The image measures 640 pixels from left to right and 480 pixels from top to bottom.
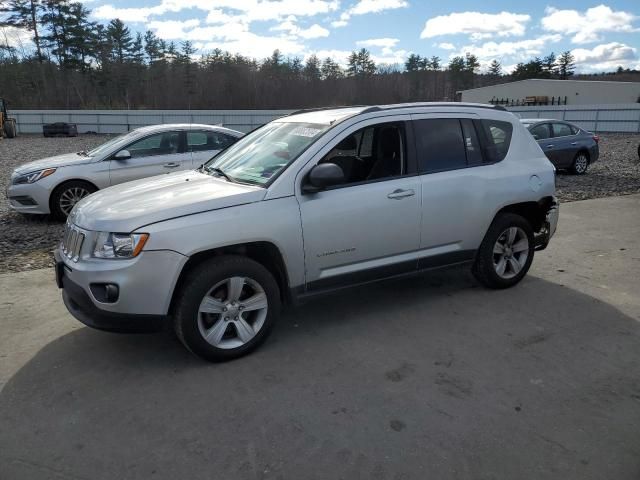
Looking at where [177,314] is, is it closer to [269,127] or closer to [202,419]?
[202,419]

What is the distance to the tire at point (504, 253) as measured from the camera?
5.01 meters

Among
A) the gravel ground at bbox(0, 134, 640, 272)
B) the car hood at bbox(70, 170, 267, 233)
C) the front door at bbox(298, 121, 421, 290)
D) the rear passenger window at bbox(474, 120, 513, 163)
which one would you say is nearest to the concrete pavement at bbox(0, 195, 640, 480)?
the front door at bbox(298, 121, 421, 290)

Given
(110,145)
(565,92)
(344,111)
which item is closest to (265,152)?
(344,111)

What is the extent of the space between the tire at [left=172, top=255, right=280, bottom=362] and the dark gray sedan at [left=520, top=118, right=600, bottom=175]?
38.0 feet

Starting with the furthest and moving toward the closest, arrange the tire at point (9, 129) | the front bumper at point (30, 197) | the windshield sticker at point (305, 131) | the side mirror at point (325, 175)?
the tire at point (9, 129) < the front bumper at point (30, 197) < the windshield sticker at point (305, 131) < the side mirror at point (325, 175)

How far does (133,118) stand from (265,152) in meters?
37.6

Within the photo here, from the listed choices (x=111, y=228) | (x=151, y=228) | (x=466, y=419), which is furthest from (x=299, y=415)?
(x=111, y=228)

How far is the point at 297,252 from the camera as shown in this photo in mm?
3891

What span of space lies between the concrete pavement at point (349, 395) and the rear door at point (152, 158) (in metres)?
3.38

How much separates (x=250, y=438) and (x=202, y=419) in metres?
0.36

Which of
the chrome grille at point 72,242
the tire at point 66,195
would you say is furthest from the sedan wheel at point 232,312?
the tire at point 66,195

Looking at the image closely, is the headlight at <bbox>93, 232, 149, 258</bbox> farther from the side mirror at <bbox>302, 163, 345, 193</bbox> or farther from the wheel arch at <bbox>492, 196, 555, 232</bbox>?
the wheel arch at <bbox>492, 196, 555, 232</bbox>

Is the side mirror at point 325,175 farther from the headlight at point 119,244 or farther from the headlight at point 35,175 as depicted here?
the headlight at point 35,175

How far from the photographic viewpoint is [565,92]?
58625mm
